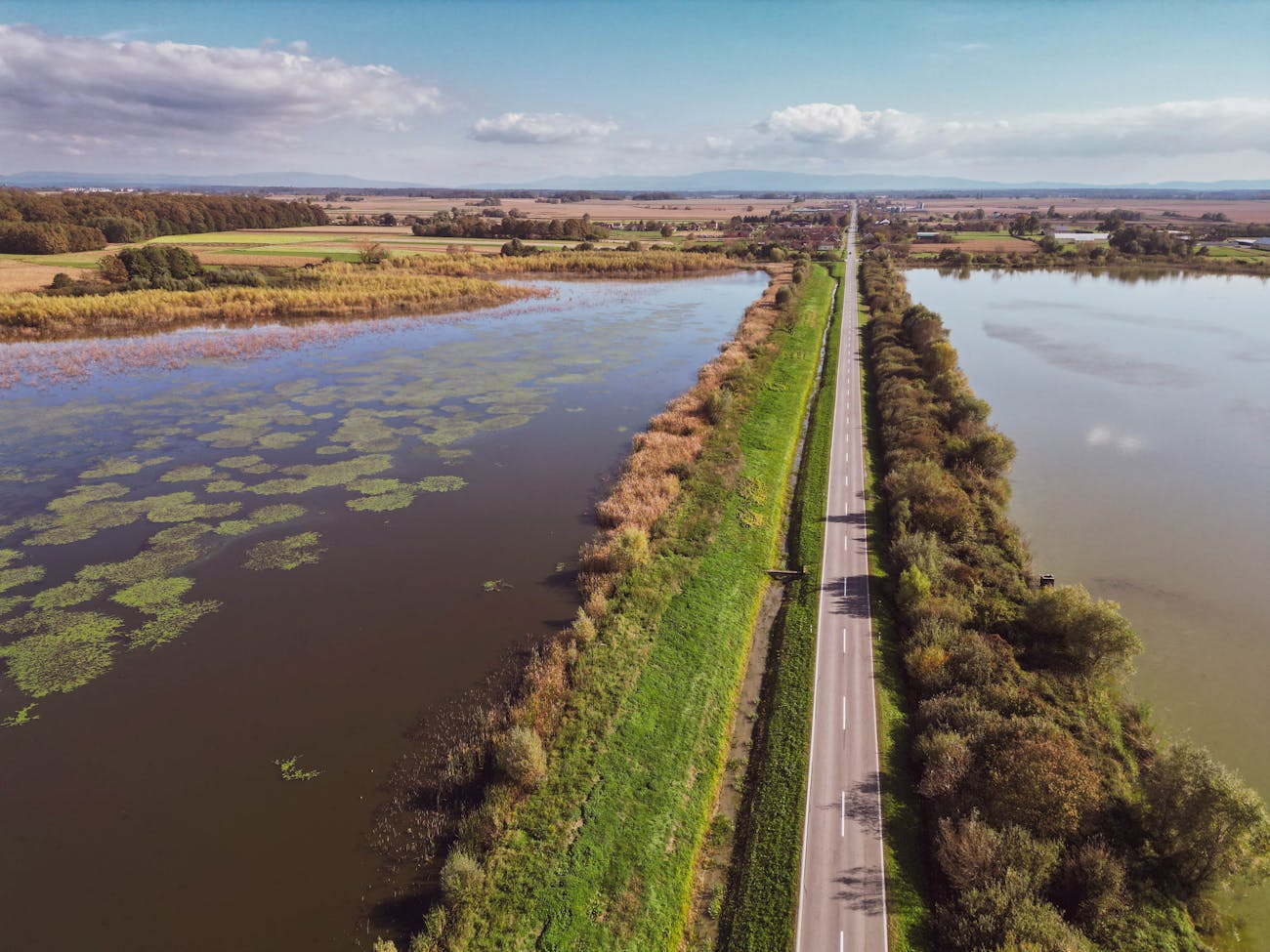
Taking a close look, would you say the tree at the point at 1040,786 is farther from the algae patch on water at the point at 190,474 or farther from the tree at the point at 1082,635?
the algae patch on water at the point at 190,474

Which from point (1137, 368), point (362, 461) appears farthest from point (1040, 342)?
point (362, 461)

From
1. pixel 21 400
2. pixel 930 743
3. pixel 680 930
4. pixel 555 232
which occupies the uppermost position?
pixel 555 232

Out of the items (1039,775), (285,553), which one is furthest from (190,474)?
(1039,775)

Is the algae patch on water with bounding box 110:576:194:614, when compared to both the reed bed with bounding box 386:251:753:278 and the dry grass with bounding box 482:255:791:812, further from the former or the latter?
the reed bed with bounding box 386:251:753:278

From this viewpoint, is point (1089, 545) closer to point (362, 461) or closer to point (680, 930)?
point (680, 930)

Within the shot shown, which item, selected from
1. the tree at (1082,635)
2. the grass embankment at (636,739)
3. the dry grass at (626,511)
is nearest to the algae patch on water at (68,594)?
the dry grass at (626,511)

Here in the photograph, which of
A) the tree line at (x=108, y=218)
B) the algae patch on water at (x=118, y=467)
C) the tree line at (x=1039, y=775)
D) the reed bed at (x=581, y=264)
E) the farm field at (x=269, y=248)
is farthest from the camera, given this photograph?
the reed bed at (x=581, y=264)
